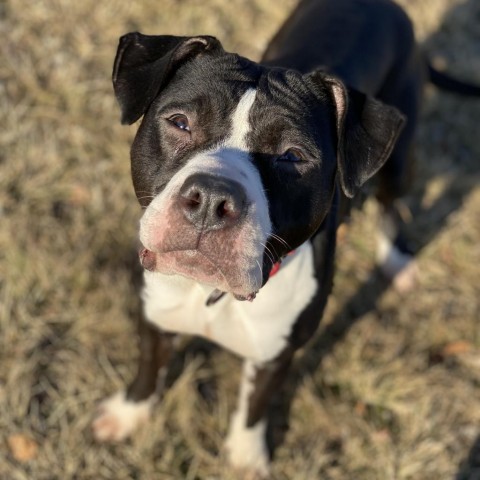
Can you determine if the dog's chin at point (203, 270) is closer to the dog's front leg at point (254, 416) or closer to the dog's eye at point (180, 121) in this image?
the dog's eye at point (180, 121)

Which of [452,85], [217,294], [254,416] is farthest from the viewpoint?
[452,85]

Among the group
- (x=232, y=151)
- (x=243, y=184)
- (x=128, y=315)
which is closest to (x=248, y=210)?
(x=243, y=184)

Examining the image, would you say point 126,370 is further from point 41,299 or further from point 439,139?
point 439,139

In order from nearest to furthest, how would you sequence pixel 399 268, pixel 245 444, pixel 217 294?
pixel 217 294 → pixel 245 444 → pixel 399 268

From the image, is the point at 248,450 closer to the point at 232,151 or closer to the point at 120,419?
the point at 120,419

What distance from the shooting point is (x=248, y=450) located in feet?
12.1

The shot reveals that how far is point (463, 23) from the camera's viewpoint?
653 cm

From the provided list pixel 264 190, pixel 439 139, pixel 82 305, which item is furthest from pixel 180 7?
pixel 264 190

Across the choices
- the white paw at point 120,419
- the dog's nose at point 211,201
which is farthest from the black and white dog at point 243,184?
the white paw at point 120,419

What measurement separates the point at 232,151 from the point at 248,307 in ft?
2.62

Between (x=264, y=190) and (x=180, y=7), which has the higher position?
(x=264, y=190)

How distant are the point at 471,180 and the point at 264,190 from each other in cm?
337

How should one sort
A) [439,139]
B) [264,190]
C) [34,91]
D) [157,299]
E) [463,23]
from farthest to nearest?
[463,23], [439,139], [34,91], [157,299], [264,190]

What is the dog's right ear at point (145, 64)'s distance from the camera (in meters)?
2.67
